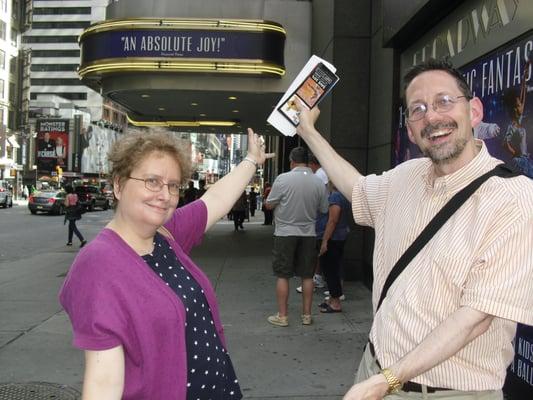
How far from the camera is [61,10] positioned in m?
110

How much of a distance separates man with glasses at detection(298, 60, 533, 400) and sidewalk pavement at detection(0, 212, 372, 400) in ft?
7.98

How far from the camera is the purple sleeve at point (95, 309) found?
5.51ft

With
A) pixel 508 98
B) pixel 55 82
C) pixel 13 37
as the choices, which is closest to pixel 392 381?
pixel 508 98

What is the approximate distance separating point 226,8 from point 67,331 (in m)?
7.60

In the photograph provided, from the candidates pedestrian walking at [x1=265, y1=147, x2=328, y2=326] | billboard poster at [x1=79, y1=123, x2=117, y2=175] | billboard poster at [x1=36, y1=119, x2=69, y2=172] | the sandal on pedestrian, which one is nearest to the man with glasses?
pedestrian walking at [x1=265, y1=147, x2=328, y2=326]

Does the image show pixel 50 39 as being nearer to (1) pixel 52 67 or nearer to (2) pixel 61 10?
(1) pixel 52 67

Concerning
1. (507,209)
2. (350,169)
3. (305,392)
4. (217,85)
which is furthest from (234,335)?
(217,85)

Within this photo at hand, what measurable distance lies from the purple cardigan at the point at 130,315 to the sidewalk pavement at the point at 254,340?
2504 mm

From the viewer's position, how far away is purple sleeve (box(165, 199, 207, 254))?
7.79 ft

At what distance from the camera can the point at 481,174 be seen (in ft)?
6.22

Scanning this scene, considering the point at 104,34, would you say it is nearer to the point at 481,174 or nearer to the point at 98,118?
the point at 481,174

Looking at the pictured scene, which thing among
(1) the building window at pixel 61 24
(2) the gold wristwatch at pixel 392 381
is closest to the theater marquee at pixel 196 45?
(2) the gold wristwatch at pixel 392 381

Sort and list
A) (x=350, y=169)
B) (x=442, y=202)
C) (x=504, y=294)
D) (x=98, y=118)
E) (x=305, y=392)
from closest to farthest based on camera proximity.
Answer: (x=504, y=294)
(x=442, y=202)
(x=350, y=169)
(x=305, y=392)
(x=98, y=118)

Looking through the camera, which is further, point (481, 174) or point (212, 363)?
point (212, 363)
